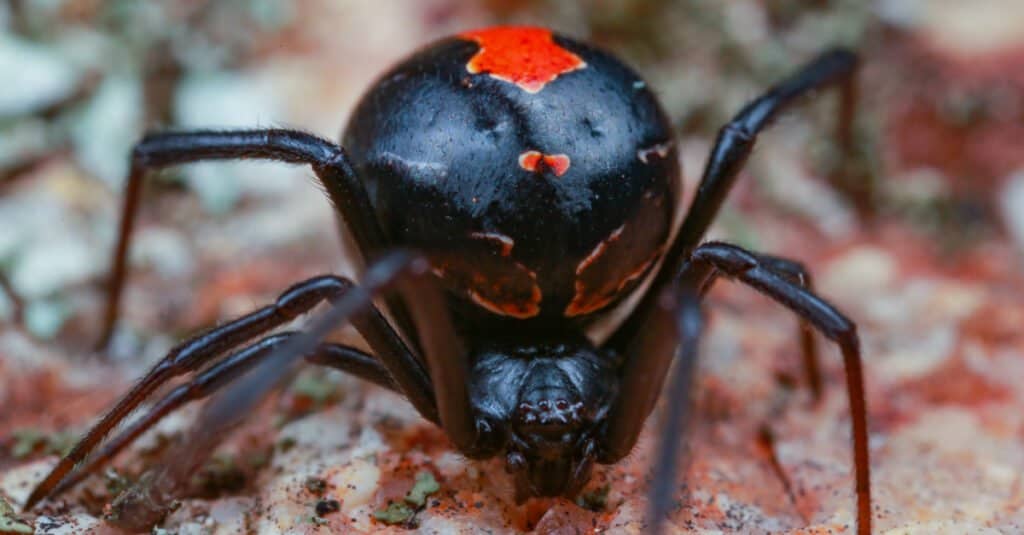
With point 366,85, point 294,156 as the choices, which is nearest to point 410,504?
point 294,156

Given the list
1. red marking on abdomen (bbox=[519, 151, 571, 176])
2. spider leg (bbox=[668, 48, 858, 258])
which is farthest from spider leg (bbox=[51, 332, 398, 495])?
spider leg (bbox=[668, 48, 858, 258])

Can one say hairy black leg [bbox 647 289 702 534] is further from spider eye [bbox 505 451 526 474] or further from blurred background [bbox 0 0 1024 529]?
blurred background [bbox 0 0 1024 529]

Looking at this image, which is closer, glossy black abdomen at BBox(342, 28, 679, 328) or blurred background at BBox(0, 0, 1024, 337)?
glossy black abdomen at BBox(342, 28, 679, 328)

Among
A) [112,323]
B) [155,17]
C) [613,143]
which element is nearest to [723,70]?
[613,143]

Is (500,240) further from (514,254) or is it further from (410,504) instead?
(410,504)

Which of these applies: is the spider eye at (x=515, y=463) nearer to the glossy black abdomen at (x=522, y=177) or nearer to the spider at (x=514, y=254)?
the spider at (x=514, y=254)

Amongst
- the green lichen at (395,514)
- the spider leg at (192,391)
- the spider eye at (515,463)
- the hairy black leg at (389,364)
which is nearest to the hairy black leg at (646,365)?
the spider eye at (515,463)
